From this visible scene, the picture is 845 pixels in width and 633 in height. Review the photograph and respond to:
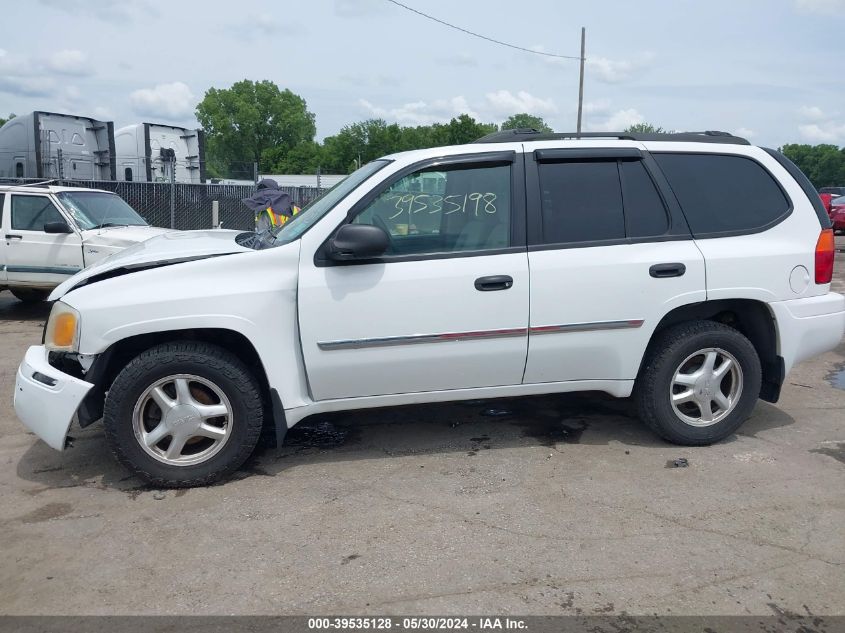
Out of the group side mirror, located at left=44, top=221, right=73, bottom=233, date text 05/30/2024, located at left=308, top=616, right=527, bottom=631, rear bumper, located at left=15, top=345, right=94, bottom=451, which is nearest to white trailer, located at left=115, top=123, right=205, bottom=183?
side mirror, located at left=44, top=221, right=73, bottom=233

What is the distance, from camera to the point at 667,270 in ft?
14.1

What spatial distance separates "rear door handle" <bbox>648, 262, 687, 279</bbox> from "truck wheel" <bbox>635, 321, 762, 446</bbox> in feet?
1.20

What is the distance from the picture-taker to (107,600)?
296cm

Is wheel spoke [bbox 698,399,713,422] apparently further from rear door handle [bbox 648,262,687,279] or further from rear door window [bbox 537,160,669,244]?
rear door window [bbox 537,160,669,244]

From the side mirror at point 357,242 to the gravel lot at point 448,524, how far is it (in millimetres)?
1242

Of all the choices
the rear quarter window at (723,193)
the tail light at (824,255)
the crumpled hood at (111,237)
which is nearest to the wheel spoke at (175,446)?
the rear quarter window at (723,193)

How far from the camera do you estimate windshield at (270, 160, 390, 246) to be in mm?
4188

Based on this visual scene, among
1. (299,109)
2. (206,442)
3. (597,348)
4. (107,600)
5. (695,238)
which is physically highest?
(299,109)

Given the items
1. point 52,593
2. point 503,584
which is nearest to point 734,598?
point 503,584

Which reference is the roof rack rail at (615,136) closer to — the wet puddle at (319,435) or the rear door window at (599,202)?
the rear door window at (599,202)

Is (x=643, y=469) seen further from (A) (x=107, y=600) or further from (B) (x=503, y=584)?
(A) (x=107, y=600)

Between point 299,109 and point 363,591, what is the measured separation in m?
104

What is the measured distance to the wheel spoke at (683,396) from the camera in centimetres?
Answer: 450

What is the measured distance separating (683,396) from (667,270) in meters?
0.79
